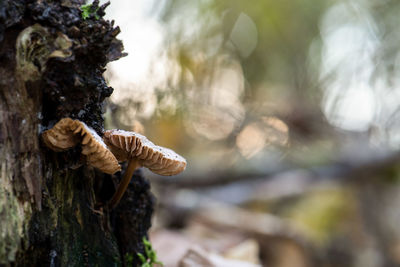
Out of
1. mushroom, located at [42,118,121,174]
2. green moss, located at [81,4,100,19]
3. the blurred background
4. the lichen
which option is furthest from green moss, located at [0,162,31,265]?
the blurred background

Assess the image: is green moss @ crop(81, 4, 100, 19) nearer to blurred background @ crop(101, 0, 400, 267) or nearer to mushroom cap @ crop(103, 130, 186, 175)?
mushroom cap @ crop(103, 130, 186, 175)

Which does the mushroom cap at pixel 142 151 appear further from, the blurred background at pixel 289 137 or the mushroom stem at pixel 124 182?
the blurred background at pixel 289 137

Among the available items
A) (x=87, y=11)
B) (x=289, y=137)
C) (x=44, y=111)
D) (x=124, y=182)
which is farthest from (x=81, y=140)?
(x=289, y=137)

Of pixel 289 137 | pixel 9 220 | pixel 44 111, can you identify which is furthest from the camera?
pixel 289 137

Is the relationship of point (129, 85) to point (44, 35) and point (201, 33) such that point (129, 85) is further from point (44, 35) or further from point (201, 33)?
point (201, 33)

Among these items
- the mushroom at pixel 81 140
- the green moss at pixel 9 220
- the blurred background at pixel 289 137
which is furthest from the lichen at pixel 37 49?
the blurred background at pixel 289 137

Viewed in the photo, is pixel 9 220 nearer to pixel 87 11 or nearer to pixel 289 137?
pixel 87 11
